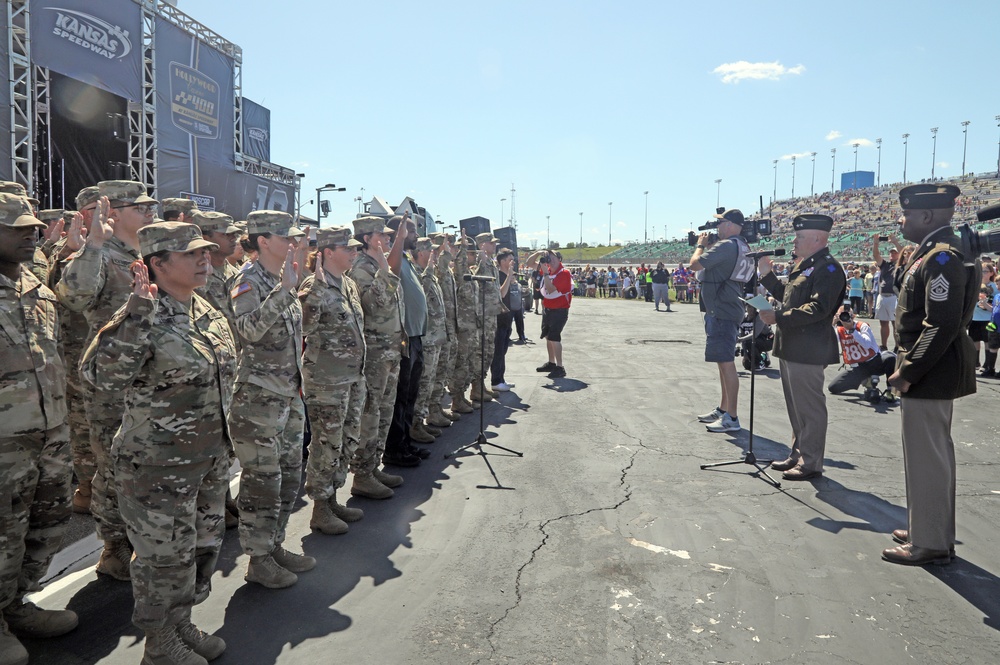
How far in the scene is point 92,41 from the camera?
43.6 ft

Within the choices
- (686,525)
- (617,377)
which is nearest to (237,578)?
(686,525)

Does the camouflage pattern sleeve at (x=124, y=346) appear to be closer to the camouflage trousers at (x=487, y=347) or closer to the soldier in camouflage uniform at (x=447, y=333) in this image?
the soldier in camouflage uniform at (x=447, y=333)

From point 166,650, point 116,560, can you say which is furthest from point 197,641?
point 116,560

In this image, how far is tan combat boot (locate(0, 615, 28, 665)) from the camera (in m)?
2.84

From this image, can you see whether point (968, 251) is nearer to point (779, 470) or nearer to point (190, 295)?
point (779, 470)

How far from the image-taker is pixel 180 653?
2.81 meters

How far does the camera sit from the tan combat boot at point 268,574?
363cm

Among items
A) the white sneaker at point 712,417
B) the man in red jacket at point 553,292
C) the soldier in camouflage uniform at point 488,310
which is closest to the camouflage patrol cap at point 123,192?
the soldier in camouflage uniform at point 488,310

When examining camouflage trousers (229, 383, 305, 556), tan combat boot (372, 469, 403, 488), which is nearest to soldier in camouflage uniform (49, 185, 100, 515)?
camouflage trousers (229, 383, 305, 556)

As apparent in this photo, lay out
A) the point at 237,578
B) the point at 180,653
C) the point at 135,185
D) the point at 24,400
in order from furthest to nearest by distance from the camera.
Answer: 1. the point at 135,185
2. the point at 237,578
3. the point at 24,400
4. the point at 180,653

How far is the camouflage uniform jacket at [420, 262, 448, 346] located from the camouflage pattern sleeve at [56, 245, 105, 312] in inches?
121

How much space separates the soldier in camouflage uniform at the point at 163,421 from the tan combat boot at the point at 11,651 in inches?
23.2

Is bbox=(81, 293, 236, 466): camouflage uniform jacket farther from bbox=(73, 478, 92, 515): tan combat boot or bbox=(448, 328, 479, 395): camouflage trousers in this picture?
bbox=(448, 328, 479, 395): camouflage trousers

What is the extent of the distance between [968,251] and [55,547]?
560cm
